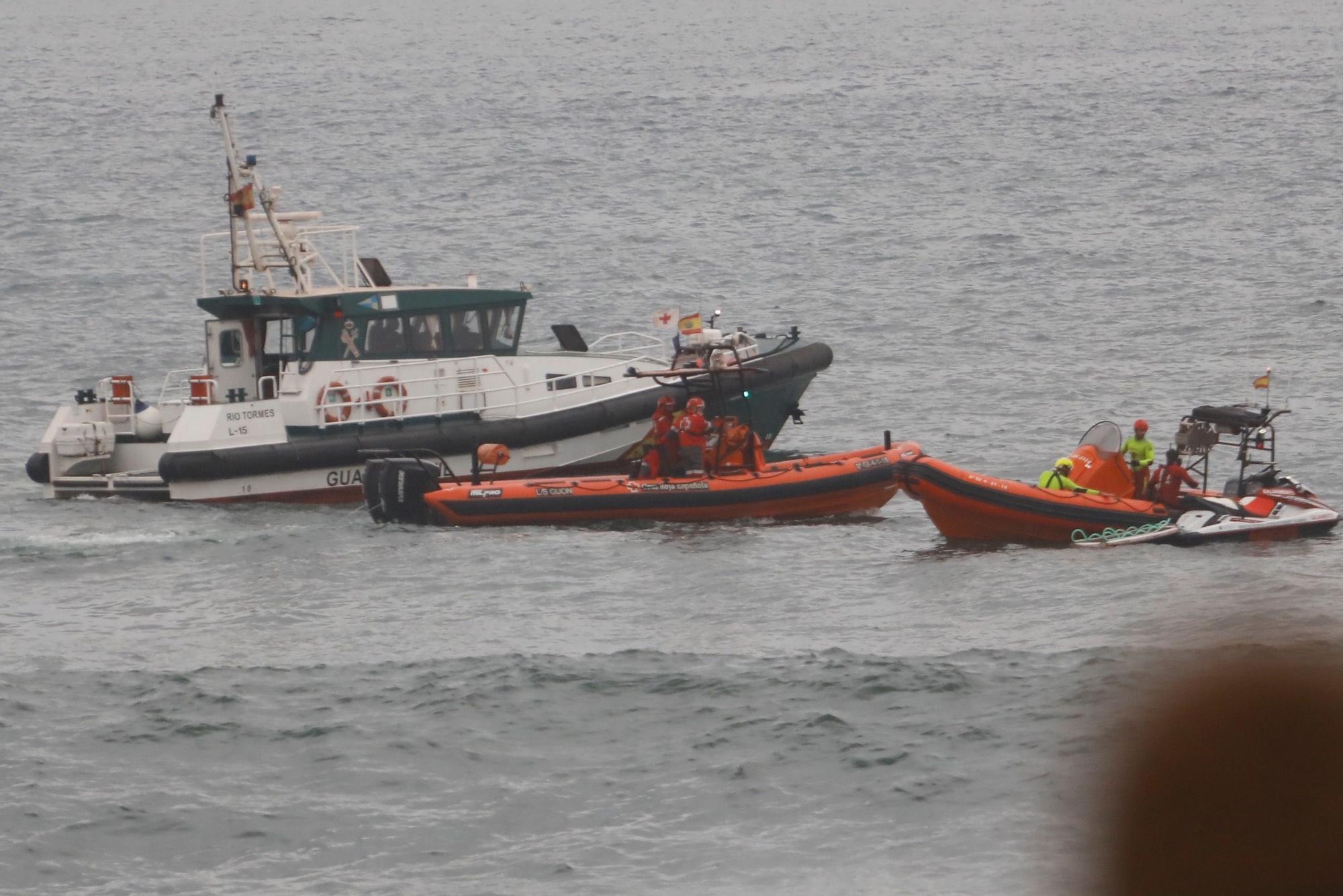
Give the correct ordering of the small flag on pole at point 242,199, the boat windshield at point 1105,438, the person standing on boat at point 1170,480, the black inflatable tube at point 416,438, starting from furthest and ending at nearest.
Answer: the small flag on pole at point 242,199 → the black inflatable tube at point 416,438 → the boat windshield at point 1105,438 → the person standing on boat at point 1170,480

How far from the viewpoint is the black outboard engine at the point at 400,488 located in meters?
22.3

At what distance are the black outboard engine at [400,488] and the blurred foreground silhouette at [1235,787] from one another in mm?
9136

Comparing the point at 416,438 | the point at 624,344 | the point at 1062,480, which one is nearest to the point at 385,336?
the point at 416,438

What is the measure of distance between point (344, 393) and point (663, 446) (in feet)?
15.3

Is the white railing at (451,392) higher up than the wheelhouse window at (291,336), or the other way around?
the wheelhouse window at (291,336)

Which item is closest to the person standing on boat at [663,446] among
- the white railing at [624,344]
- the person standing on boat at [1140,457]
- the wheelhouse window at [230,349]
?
the person standing on boat at [1140,457]

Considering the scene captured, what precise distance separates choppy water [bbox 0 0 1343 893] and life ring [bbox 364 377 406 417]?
1.65 m

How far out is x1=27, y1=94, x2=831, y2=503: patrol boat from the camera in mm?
24125

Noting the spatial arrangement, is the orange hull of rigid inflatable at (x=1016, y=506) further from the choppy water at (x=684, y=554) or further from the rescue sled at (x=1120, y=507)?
the choppy water at (x=684, y=554)

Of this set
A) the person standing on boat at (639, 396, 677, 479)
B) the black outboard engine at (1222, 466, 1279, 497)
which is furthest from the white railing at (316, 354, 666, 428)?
the black outboard engine at (1222, 466, 1279, 497)

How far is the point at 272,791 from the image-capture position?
1459cm

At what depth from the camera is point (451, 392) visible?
82.9 feet

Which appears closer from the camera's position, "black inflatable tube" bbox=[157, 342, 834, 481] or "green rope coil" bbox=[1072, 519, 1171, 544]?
"green rope coil" bbox=[1072, 519, 1171, 544]

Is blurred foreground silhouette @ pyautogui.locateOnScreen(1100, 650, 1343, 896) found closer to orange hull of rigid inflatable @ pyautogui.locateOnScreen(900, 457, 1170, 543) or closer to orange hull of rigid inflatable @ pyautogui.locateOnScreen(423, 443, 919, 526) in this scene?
orange hull of rigid inflatable @ pyautogui.locateOnScreen(900, 457, 1170, 543)
